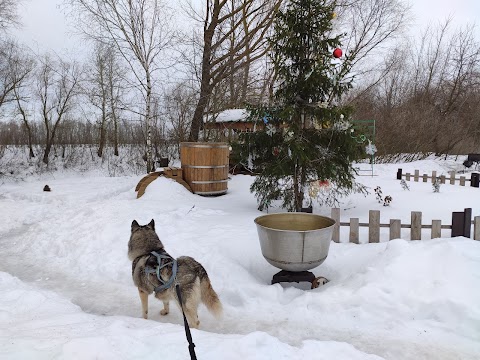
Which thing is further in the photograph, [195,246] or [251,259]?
[195,246]

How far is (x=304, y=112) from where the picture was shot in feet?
22.9

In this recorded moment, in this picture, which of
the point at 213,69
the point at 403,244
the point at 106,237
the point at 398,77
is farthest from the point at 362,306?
the point at 398,77

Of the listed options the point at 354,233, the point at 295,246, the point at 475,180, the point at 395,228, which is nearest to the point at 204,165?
the point at 354,233

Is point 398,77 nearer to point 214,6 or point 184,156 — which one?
point 214,6

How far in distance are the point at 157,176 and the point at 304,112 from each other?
17.3 feet

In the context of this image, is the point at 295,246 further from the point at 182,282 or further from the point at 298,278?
the point at 182,282

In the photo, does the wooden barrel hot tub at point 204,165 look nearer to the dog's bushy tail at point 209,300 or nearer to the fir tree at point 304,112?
the fir tree at point 304,112

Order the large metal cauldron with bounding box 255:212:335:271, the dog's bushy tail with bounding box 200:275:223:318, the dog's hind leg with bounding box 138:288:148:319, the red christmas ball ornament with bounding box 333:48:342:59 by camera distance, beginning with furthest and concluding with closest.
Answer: the red christmas ball ornament with bounding box 333:48:342:59 < the large metal cauldron with bounding box 255:212:335:271 < the dog's hind leg with bounding box 138:288:148:319 < the dog's bushy tail with bounding box 200:275:223:318

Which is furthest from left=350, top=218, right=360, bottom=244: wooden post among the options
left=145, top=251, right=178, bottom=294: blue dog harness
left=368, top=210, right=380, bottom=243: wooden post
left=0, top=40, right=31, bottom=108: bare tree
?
left=0, top=40, right=31, bottom=108: bare tree

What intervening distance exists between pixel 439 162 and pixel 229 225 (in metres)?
19.2

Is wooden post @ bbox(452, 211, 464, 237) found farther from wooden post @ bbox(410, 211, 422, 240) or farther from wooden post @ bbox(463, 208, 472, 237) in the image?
wooden post @ bbox(410, 211, 422, 240)

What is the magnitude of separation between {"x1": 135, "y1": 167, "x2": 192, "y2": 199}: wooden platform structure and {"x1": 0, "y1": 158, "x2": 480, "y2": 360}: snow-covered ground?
2232 mm

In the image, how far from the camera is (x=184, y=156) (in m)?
10.5

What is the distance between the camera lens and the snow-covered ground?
2.79 meters
